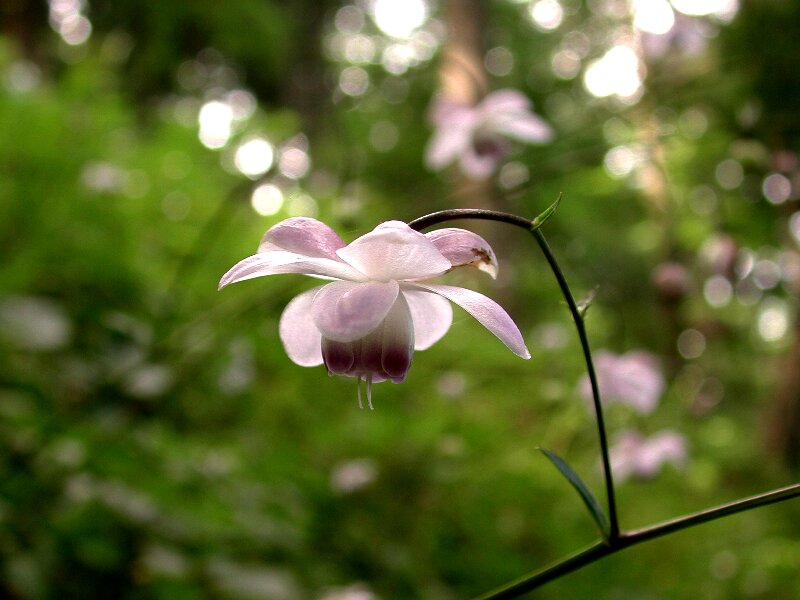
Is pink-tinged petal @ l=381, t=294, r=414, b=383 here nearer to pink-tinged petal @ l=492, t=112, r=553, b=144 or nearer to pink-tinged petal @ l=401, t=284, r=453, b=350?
pink-tinged petal @ l=401, t=284, r=453, b=350

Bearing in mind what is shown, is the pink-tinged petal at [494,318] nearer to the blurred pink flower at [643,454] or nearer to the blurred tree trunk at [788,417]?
the blurred pink flower at [643,454]

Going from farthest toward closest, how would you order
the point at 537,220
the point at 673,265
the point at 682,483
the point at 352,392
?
the point at 682,483 → the point at 352,392 → the point at 673,265 → the point at 537,220

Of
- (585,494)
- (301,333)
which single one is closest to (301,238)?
(301,333)

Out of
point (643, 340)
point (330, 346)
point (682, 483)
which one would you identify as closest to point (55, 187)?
point (330, 346)

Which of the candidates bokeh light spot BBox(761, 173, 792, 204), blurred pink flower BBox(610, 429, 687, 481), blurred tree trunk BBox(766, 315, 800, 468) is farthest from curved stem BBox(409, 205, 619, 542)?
blurred tree trunk BBox(766, 315, 800, 468)

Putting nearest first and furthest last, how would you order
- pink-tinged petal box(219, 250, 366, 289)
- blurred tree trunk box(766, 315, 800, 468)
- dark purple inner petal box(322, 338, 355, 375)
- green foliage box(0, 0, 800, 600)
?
pink-tinged petal box(219, 250, 366, 289) → dark purple inner petal box(322, 338, 355, 375) → green foliage box(0, 0, 800, 600) → blurred tree trunk box(766, 315, 800, 468)

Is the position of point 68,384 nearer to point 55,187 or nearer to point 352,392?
point 55,187

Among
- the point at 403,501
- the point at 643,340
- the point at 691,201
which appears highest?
the point at 691,201
